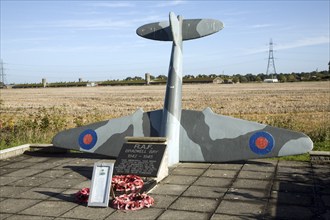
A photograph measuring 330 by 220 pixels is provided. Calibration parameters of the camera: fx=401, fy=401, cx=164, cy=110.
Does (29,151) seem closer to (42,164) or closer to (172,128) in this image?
(42,164)

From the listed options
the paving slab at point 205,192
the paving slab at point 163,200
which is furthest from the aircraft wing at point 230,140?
the paving slab at point 163,200

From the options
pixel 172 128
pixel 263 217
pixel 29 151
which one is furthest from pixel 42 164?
pixel 263 217

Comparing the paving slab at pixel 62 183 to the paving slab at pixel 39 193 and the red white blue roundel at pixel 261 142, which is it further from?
the red white blue roundel at pixel 261 142

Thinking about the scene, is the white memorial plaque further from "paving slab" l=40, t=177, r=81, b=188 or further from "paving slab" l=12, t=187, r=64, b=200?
"paving slab" l=40, t=177, r=81, b=188

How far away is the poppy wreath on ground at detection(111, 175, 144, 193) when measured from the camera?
868 centimetres

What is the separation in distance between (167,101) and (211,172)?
95.5 inches

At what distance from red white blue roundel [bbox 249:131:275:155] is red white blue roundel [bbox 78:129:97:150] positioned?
15.4ft

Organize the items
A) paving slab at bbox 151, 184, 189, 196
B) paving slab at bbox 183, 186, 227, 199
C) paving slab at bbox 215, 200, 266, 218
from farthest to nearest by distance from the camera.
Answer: paving slab at bbox 151, 184, 189, 196, paving slab at bbox 183, 186, 227, 199, paving slab at bbox 215, 200, 266, 218

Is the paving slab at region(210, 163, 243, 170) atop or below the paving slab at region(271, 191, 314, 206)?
atop

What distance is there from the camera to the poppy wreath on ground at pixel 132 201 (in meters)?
7.66

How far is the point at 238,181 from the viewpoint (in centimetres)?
952

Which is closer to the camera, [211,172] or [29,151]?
[211,172]

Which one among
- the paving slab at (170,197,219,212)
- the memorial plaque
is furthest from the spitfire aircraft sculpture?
the paving slab at (170,197,219,212)

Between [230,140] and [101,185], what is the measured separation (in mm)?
4638
